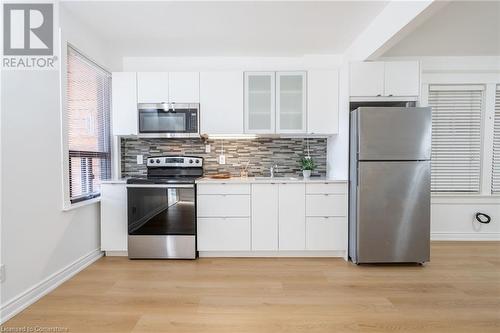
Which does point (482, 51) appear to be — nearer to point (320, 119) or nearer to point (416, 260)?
point (320, 119)

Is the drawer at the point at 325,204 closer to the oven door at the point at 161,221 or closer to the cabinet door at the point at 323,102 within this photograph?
the cabinet door at the point at 323,102

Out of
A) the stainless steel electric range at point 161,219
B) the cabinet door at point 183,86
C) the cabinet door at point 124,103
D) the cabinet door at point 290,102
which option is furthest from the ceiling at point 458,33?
the cabinet door at point 124,103

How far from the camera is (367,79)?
9.59 feet

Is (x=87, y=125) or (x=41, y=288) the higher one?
(x=87, y=125)

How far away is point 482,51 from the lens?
338 cm

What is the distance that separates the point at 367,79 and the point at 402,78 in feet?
1.24

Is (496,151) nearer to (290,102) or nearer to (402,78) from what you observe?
(402,78)

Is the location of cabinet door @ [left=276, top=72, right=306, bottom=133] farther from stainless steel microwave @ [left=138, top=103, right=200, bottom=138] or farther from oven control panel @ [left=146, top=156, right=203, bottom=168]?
oven control panel @ [left=146, top=156, right=203, bottom=168]

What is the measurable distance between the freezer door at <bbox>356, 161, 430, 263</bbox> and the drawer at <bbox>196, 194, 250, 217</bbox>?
3.97 ft

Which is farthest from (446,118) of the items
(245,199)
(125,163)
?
(125,163)

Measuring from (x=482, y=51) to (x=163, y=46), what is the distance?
13.1ft

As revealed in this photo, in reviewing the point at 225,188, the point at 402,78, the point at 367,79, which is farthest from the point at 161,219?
the point at 402,78

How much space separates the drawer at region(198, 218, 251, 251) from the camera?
2.96 m

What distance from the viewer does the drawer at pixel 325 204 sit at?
2.96 m
